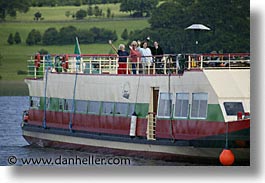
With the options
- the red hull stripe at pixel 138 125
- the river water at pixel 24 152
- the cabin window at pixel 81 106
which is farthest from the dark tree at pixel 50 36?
the cabin window at pixel 81 106

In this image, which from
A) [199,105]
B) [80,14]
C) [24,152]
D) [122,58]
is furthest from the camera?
[80,14]

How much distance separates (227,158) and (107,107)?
166 inches

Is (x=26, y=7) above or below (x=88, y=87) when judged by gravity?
above

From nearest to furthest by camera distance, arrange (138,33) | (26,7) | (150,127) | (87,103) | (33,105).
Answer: (150,127) < (87,103) < (33,105) < (26,7) < (138,33)

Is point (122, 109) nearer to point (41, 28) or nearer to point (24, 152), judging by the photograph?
point (24, 152)

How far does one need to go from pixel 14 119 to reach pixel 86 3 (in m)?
12.8

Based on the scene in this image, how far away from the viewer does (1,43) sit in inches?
1697

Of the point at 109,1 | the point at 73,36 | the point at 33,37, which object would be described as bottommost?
the point at 33,37

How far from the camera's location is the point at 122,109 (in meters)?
26.8

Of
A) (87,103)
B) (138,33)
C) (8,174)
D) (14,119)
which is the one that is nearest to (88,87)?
(87,103)

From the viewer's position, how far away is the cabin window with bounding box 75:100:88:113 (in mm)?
27844

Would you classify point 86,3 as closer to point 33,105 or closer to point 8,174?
point 33,105

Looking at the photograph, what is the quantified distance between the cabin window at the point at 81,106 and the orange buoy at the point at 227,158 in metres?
4.88

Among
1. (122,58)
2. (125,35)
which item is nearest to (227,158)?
(122,58)
